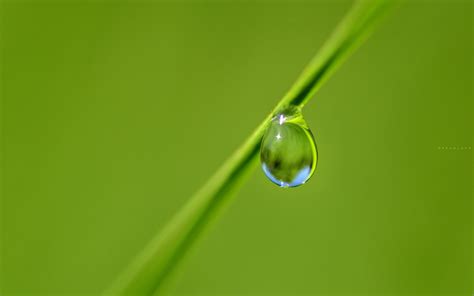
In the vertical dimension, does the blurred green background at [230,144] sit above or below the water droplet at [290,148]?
above

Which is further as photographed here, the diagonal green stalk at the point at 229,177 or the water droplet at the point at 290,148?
the water droplet at the point at 290,148

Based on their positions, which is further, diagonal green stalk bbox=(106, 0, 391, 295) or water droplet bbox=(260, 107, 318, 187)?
water droplet bbox=(260, 107, 318, 187)

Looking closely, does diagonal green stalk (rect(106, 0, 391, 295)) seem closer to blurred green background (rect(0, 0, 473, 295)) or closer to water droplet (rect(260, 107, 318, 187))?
water droplet (rect(260, 107, 318, 187))

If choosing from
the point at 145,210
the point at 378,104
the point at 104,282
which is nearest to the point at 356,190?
the point at 378,104

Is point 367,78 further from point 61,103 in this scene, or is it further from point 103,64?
point 61,103

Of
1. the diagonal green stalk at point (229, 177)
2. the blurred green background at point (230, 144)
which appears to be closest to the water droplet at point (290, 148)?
the diagonal green stalk at point (229, 177)

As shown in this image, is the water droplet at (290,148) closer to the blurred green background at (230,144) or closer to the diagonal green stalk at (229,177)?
the diagonal green stalk at (229,177)

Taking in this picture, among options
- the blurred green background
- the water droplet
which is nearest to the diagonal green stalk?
the water droplet
